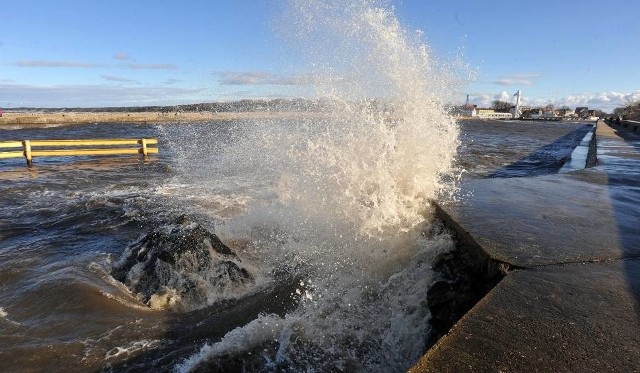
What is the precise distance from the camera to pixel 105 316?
4145 mm

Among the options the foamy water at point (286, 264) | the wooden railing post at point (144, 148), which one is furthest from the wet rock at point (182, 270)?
the wooden railing post at point (144, 148)

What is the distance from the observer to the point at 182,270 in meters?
4.88

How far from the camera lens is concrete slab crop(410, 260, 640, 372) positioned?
6.31 feet

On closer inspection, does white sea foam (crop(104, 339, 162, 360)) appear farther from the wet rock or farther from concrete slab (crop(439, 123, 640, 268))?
concrete slab (crop(439, 123, 640, 268))

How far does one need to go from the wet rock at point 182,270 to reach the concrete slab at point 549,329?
3.08 meters

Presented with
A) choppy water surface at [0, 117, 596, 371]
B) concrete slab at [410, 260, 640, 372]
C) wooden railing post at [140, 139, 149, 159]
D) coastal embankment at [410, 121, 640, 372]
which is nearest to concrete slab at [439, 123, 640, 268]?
coastal embankment at [410, 121, 640, 372]

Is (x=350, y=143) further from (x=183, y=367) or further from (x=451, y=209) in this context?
(x=183, y=367)

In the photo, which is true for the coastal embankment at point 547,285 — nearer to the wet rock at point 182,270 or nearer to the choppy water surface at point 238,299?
the choppy water surface at point 238,299

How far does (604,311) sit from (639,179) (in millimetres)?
6740

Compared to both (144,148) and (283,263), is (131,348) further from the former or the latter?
(144,148)

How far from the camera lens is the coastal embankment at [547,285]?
1973mm

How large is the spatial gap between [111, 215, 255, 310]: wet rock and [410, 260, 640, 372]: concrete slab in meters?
3.08

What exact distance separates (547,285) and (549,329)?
0.63 metres

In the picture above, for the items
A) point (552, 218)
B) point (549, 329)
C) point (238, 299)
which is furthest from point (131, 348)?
point (552, 218)
